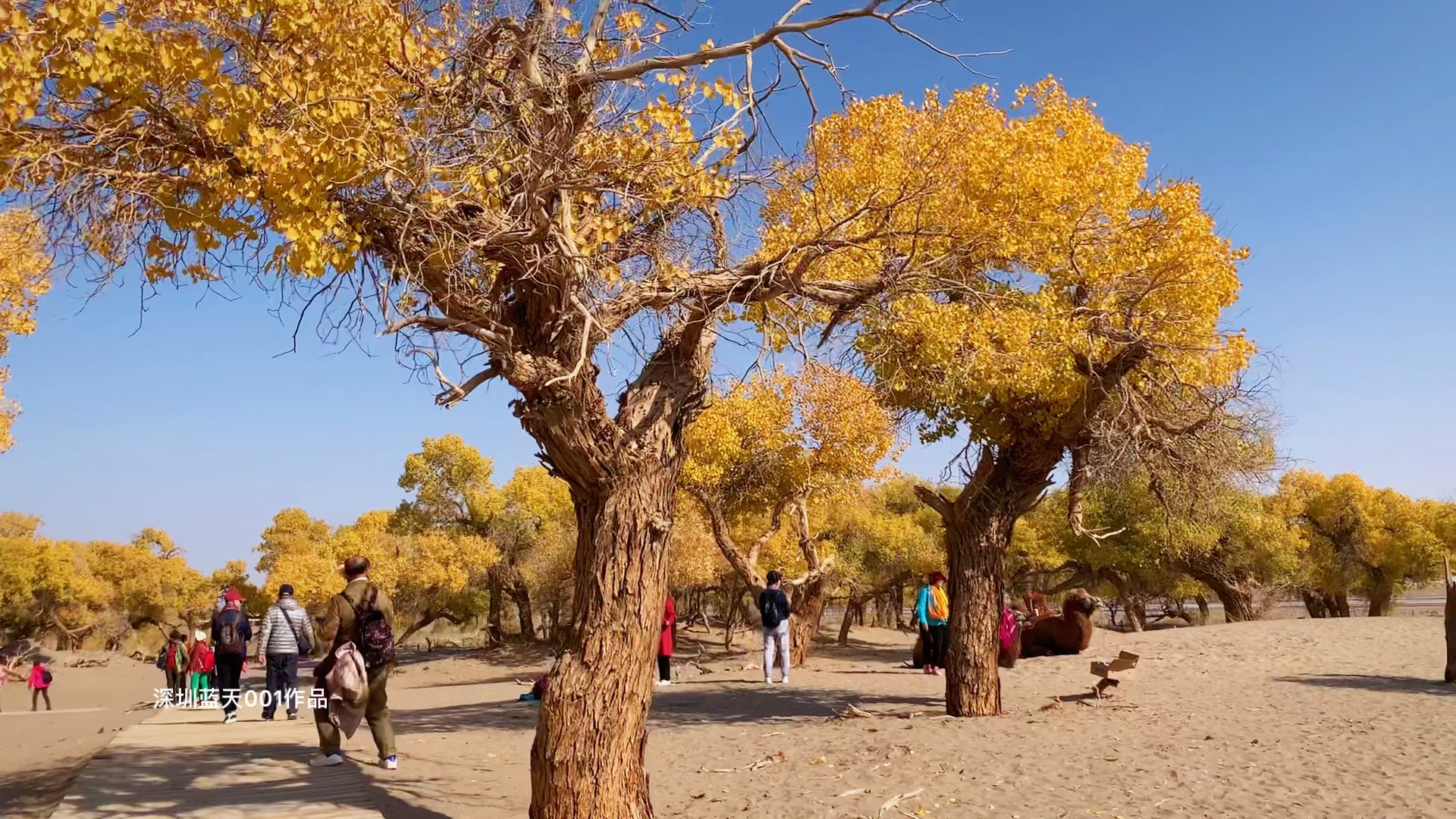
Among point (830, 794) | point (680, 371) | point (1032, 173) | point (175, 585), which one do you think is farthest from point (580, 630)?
point (175, 585)

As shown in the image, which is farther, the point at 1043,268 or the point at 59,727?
the point at 59,727

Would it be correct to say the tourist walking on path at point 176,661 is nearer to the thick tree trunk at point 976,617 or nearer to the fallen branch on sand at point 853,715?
the fallen branch on sand at point 853,715

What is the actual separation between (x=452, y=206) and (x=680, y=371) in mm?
1695

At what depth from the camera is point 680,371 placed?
5859mm

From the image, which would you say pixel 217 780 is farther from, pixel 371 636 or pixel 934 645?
pixel 934 645

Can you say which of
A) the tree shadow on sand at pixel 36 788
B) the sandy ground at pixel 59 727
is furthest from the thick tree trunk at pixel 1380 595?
the tree shadow on sand at pixel 36 788

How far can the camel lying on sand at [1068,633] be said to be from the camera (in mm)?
17078

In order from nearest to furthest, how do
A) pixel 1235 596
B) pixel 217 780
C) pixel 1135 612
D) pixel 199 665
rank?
pixel 217 780
pixel 199 665
pixel 1235 596
pixel 1135 612

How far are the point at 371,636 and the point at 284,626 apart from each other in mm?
3774

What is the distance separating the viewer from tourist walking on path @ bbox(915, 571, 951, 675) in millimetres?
14117

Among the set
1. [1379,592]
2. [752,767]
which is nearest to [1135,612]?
[1379,592]

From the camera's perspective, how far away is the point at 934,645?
15.9 m

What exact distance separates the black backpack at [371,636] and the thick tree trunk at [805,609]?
12.5 meters

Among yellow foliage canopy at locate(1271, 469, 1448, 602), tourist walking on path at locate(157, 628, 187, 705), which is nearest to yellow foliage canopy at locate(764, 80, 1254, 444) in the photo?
tourist walking on path at locate(157, 628, 187, 705)
